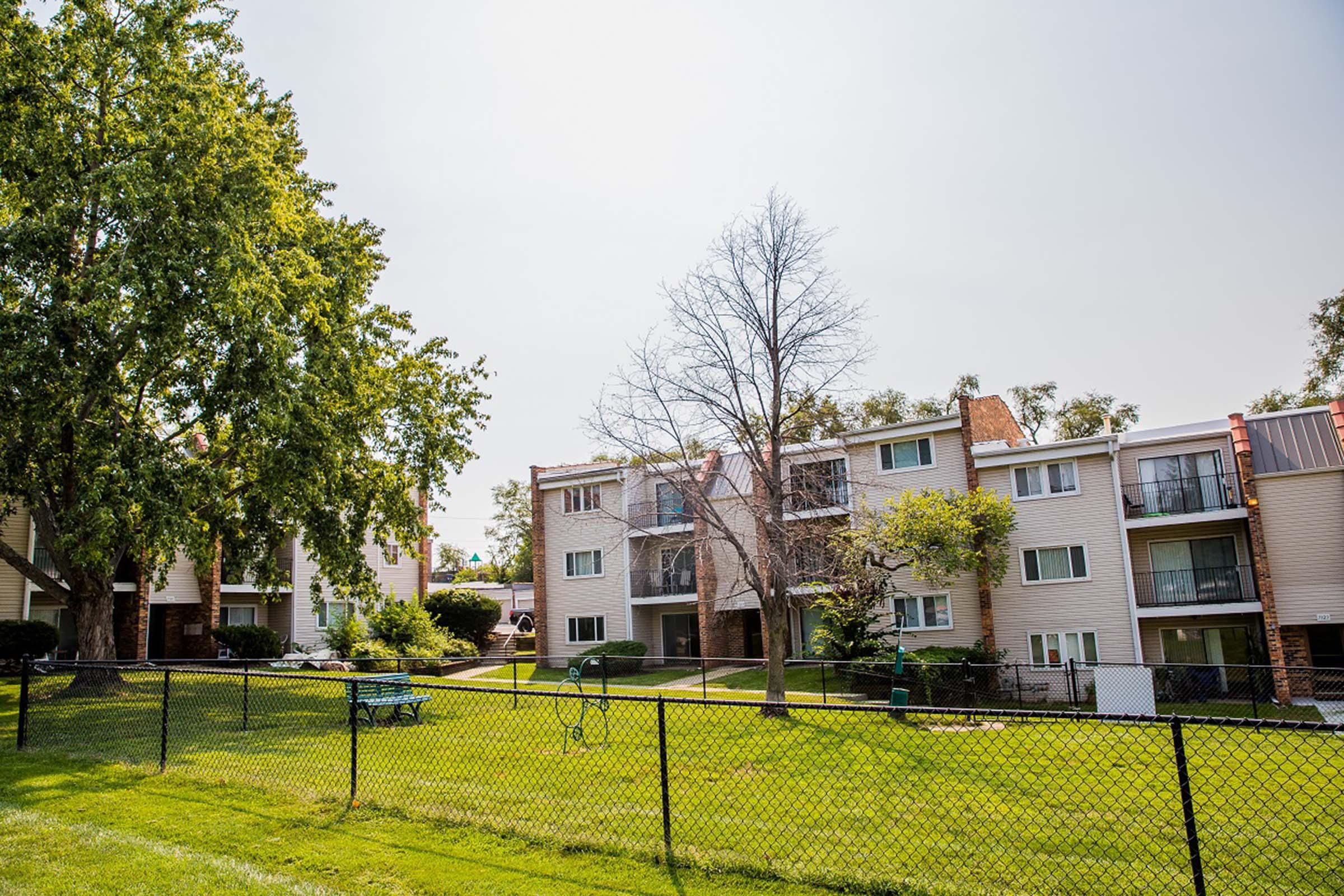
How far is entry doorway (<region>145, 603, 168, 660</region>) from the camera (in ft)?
103

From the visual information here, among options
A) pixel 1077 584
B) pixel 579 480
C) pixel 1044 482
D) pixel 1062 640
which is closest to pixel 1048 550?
pixel 1077 584

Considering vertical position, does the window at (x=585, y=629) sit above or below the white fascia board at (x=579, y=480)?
below

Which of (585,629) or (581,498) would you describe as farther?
(581,498)

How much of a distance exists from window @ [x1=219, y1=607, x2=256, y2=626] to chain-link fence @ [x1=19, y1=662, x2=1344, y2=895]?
60.2 feet

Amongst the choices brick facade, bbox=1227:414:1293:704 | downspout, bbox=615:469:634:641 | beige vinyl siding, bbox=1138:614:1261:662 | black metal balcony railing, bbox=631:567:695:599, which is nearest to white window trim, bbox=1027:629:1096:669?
beige vinyl siding, bbox=1138:614:1261:662

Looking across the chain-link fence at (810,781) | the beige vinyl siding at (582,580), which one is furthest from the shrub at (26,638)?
the beige vinyl siding at (582,580)

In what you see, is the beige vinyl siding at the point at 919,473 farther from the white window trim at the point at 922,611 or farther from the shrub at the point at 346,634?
the shrub at the point at 346,634

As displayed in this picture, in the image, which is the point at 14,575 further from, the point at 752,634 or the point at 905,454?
the point at 905,454

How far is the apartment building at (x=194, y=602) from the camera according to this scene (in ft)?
85.1

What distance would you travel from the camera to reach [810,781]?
32.9 ft

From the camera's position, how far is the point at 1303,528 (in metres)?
24.1

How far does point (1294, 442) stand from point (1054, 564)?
293 inches

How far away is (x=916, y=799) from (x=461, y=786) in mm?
4758

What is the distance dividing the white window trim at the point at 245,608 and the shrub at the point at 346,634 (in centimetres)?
589
